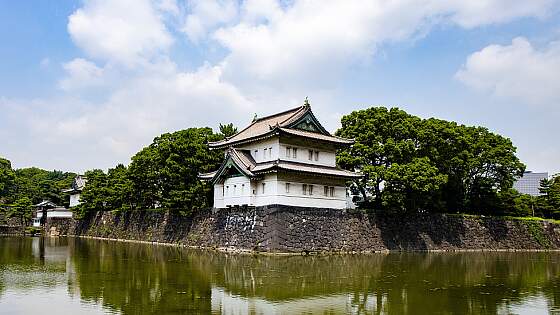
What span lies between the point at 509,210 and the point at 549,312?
112 ft

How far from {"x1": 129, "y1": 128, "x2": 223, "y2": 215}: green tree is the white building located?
3037mm

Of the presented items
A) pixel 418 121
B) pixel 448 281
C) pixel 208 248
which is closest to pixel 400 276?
pixel 448 281

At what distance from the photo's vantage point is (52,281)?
17.6 meters

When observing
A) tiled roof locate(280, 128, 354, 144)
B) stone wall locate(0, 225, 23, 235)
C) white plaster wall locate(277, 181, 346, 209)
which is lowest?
stone wall locate(0, 225, 23, 235)

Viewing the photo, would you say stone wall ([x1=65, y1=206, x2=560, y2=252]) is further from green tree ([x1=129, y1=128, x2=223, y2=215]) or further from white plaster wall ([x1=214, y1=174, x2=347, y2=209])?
green tree ([x1=129, y1=128, x2=223, y2=215])

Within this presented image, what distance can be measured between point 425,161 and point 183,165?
58.0 feet

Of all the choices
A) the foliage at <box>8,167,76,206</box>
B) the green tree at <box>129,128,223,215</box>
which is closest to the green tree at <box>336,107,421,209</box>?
the green tree at <box>129,128,223,215</box>

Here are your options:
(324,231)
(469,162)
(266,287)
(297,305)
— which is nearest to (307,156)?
(324,231)

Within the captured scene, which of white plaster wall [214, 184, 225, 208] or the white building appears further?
white plaster wall [214, 184, 225, 208]

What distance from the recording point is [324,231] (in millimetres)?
31953

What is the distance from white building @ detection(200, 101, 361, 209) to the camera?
3131cm

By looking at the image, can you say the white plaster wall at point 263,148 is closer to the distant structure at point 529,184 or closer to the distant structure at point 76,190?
the distant structure at point 76,190

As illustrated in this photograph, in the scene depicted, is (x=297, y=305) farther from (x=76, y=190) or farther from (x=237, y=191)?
(x=76, y=190)

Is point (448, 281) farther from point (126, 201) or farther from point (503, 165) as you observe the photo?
point (126, 201)
